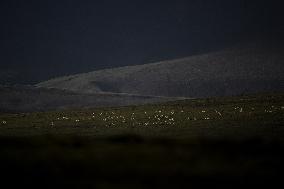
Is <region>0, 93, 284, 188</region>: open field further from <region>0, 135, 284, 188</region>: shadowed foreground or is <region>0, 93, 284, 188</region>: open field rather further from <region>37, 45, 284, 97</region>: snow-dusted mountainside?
<region>37, 45, 284, 97</region>: snow-dusted mountainside

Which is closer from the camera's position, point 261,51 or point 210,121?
point 210,121

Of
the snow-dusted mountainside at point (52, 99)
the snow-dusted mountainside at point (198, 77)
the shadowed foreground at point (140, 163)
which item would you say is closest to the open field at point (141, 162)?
the shadowed foreground at point (140, 163)

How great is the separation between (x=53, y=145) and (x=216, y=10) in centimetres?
11468

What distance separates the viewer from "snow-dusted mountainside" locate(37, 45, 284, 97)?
234ft

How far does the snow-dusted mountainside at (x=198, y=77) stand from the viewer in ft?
234

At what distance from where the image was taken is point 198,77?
77125 mm

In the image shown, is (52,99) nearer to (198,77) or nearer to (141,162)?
(198,77)

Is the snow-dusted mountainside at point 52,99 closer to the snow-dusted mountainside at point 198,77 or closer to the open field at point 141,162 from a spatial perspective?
the snow-dusted mountainside at point 198,77

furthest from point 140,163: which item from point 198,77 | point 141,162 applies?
point 198,77

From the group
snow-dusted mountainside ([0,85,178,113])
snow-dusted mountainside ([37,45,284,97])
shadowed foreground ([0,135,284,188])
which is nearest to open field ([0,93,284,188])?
shadowed foreground ([0,135,284,188])

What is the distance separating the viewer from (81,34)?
4845 inches

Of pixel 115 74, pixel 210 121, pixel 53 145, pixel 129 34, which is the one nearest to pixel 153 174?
pixel 53 145

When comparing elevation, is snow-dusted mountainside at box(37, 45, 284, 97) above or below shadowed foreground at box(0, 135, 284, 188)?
above

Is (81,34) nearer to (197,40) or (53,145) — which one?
(197,40)
